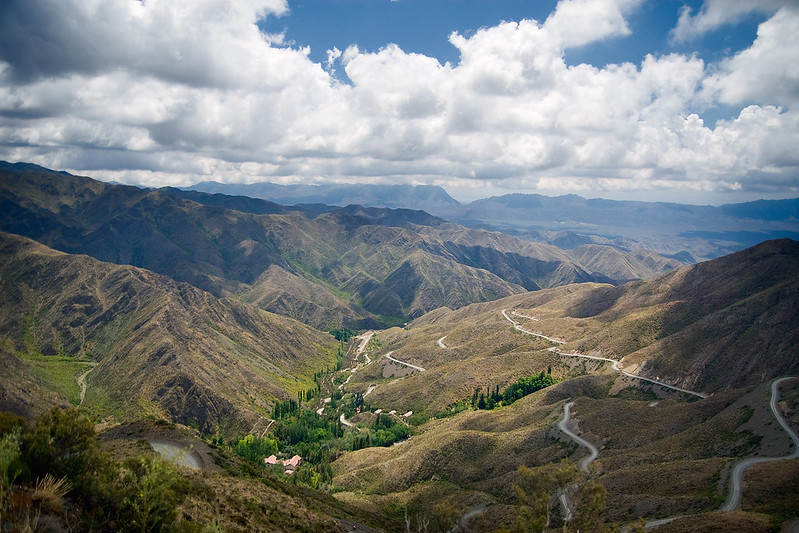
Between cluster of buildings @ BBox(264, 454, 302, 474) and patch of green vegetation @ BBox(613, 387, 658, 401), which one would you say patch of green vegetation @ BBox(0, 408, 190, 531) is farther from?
patch of green vegetation @ BBox(613, 387, 658, 401)

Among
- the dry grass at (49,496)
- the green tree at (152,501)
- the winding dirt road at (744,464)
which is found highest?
the dry grass at (49,496)

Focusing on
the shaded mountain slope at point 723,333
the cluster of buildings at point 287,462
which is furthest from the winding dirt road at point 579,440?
the cluster of buildings at point 287,462

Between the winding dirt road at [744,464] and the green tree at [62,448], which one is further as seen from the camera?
the winding dirt road at [744,464]

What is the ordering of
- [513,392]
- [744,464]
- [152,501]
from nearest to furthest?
[152,501], [744,464], [513,392]

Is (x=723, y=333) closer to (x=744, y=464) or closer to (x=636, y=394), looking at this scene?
(x=636, y=394)

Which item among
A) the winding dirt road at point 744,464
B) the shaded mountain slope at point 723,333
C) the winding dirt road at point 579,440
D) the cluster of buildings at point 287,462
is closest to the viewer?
the winding dirt road at point 744,464

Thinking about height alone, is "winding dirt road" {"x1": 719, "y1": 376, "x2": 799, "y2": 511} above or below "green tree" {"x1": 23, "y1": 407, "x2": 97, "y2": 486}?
below

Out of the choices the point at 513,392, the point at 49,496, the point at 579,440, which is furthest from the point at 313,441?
the point at 49,496

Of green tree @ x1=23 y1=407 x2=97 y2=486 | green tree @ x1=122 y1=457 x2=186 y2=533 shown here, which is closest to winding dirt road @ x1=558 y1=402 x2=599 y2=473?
green tree @ x1=122 y1=457 x2=186 y2=533

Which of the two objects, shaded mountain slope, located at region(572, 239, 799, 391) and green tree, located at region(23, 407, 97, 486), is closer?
green tree, located at region(23, 407, 97, 486)

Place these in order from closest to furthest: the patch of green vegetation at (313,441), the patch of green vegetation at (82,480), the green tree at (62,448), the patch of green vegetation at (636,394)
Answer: the patch of green vegetation at (82,480) → the green tree at (62,448) → the patch of green vegetation at (313,441) → the patch of green vegetation at (636,394)

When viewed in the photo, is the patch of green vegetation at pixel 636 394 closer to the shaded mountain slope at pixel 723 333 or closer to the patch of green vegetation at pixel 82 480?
the shaded mountain slope at pixel 723 333

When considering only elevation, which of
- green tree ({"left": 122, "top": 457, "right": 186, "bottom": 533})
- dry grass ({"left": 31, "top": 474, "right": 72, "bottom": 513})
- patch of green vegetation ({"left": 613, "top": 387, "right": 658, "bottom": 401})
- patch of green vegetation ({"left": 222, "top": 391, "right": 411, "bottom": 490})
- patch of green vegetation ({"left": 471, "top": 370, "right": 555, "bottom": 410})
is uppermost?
dry grass ({"left": 31, "top": 474, "right": 72, "bottom": 513})

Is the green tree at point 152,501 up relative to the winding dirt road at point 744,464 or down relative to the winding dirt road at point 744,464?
up
